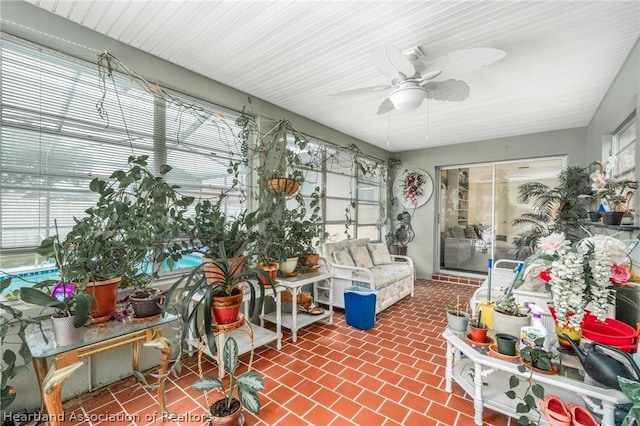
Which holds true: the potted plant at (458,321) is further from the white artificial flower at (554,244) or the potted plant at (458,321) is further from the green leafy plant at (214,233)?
the green leafy plant at (214,233)

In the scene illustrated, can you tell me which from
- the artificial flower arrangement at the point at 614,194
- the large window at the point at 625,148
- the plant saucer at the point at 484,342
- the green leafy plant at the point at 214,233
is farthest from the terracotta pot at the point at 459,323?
the large window at the point at 625,148

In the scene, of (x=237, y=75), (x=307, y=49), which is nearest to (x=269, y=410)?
(x=307, y=49)

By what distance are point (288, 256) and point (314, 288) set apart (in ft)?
3.09

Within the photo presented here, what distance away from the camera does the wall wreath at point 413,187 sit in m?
5.57

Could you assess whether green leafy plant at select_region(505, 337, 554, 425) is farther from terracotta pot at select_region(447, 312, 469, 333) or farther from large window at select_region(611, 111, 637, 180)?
large window at select_region(611, 111, 637, 180)

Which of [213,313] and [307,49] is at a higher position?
[307,49]

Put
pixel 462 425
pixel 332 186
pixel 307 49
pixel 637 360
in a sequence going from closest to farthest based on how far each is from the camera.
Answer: pixel 637 360, pixel 462 425, pixel 307 49, pixel 332 186

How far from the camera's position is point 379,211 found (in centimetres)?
569

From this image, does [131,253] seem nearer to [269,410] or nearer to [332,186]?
[269,410]

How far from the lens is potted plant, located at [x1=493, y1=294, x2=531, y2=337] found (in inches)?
67.2

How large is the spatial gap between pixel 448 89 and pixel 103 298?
287cm

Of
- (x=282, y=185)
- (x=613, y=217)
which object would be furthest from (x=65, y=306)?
(x=613, y=217)

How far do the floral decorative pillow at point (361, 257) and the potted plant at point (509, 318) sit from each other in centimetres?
228

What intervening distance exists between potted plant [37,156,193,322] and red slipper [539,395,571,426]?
2432 mm
